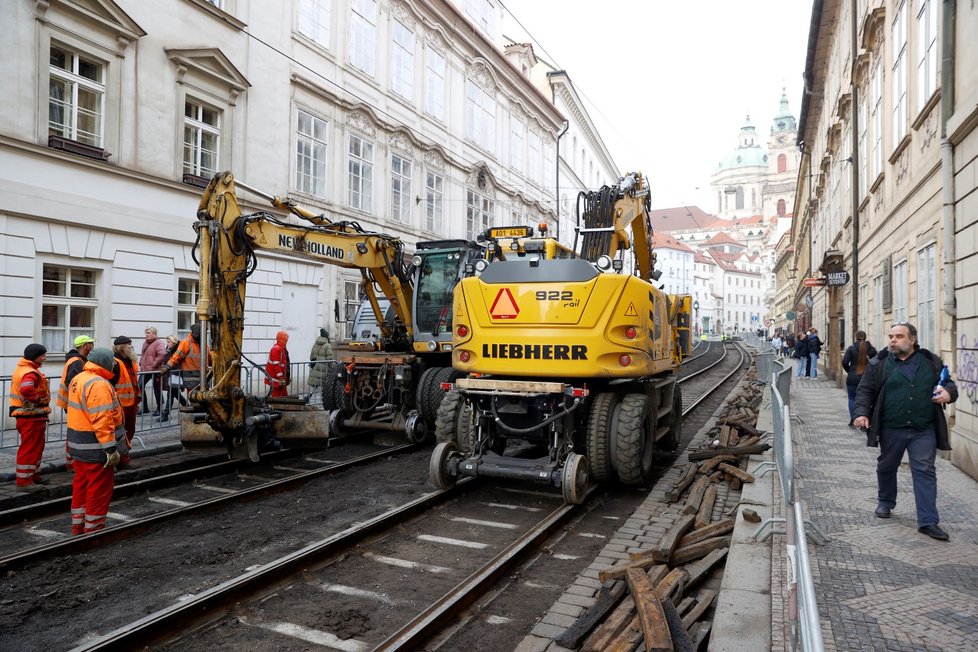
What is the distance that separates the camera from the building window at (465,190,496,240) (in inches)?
1024

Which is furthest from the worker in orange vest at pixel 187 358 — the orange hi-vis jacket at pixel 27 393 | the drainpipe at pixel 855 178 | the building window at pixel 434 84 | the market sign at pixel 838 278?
the market sign at pixel 838 278

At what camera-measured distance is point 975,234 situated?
762cm

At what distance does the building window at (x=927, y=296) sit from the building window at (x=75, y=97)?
14492mm

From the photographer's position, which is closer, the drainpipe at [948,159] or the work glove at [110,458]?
the work glove at [110,458]

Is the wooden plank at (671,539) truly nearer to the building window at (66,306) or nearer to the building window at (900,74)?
the building window at (900,74)

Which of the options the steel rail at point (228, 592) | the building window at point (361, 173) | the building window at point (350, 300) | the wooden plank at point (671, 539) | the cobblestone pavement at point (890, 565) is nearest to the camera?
the cobblestone pavement at point (890, 565)

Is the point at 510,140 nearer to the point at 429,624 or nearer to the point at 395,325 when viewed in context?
the point at 395,325

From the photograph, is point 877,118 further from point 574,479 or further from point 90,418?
point 90,418

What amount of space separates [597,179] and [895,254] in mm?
37200

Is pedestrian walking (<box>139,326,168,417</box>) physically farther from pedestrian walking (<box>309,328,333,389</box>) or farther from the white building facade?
pedestrian walking (<box>309,328,333,389</box>)

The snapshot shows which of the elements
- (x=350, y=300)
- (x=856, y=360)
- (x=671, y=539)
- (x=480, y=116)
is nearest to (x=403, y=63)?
(x=480, y=116)

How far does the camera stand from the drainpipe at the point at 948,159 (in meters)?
8.40

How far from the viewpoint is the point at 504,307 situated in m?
7.19

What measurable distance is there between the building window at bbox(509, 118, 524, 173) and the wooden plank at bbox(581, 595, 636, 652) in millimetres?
27848
